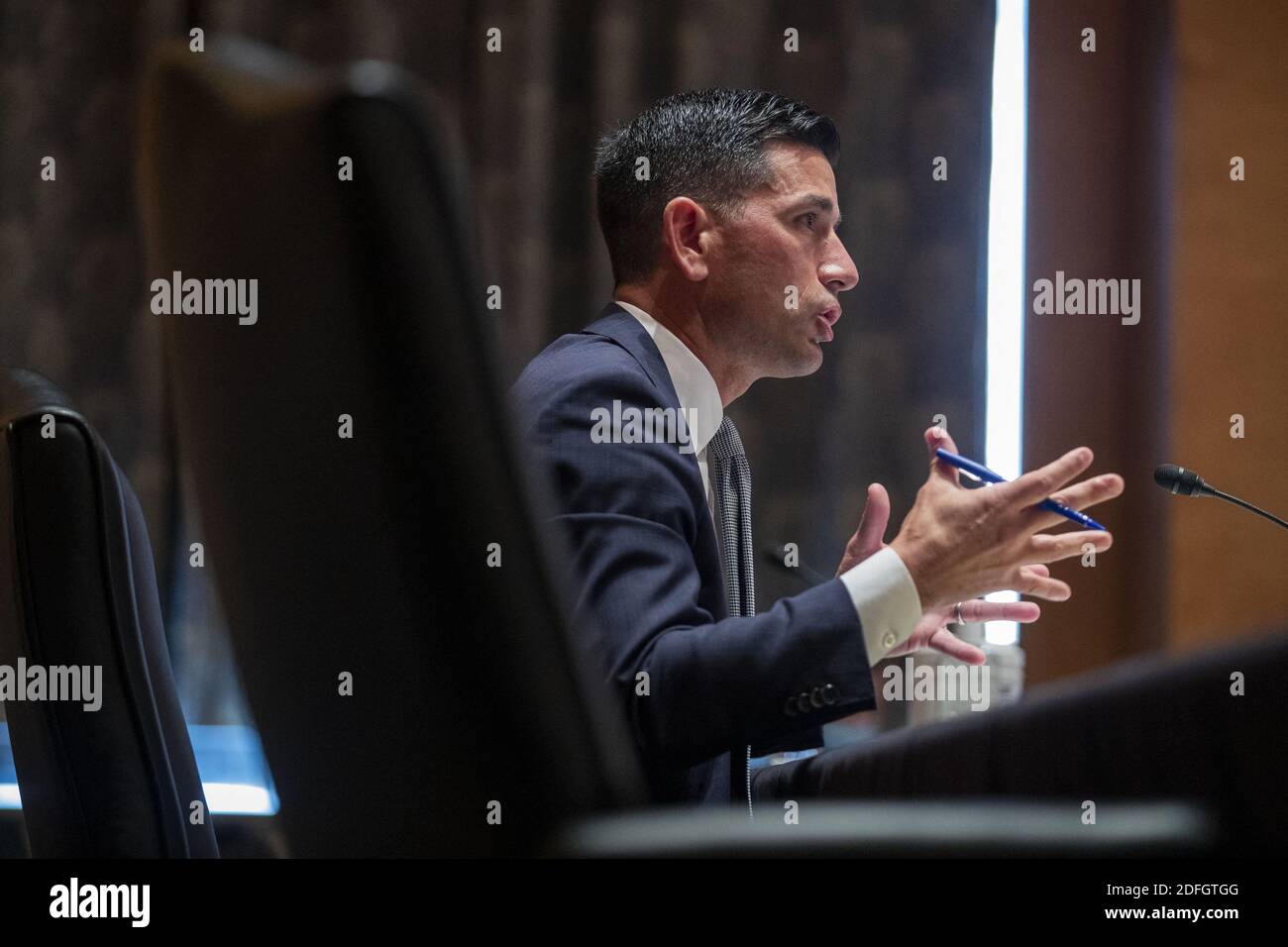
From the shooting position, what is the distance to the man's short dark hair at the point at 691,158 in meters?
1.23

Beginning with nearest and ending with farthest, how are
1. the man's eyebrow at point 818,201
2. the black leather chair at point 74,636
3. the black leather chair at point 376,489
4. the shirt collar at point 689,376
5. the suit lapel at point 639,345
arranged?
the black leather chair at point 376,489 < the black leather chair at point 74,636 < the suit lapel at point 639,345 < the shirt collar at point 689,376 < the man's eyebrow at point 818,201

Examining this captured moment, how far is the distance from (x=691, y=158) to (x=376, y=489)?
0.95m

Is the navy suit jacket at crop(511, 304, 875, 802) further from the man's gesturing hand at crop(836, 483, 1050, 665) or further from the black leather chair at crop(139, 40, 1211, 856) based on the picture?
the man's gesturing hand at crop(836, 483, 1050, 665)

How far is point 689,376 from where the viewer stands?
117cm

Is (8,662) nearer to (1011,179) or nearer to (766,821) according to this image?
(766,821)

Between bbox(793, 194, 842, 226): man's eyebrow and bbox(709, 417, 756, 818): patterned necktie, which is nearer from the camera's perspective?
bbox(709, 417, 756, 818): patterned necktie

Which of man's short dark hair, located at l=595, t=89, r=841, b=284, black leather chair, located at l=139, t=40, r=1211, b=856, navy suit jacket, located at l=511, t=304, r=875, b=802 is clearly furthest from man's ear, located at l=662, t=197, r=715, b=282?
black leather chair, located at l=139, t=40, r=1211, b=856

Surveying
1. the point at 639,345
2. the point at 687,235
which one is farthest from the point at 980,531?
the point at 687,235

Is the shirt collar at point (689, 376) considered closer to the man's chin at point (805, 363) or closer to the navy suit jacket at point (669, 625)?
the man's chin at point (805, 363)

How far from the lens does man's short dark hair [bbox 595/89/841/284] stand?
48.5 inches

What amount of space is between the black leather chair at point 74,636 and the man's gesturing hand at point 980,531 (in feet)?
1.51

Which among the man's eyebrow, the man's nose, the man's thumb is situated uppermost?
the man's eyebrow

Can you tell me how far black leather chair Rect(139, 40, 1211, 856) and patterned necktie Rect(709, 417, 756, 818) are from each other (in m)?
0.58

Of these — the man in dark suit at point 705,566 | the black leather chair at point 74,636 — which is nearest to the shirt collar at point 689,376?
the man in dark suit at point 705,566
